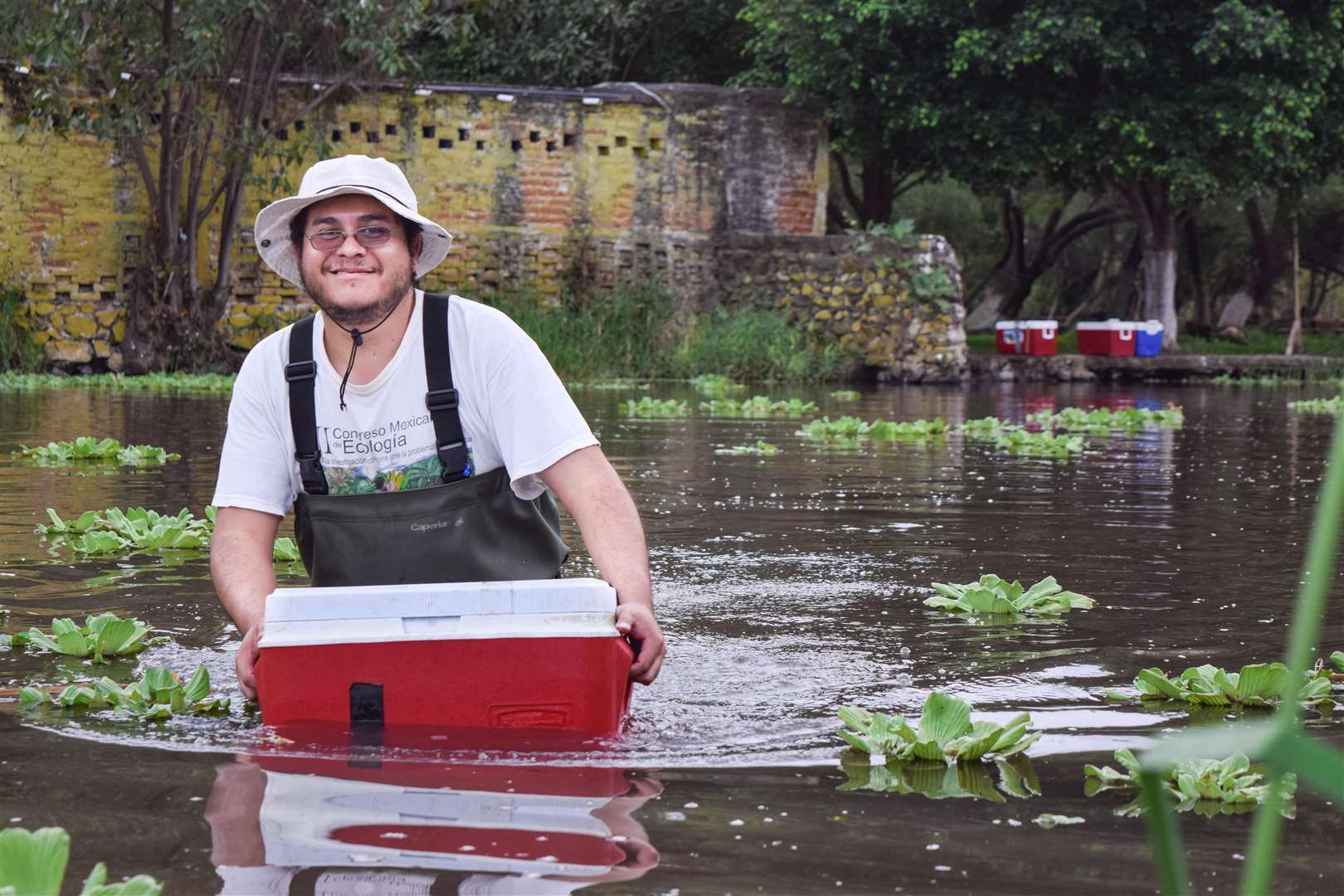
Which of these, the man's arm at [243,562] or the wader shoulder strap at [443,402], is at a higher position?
the wader shoulder strap at [443,402]

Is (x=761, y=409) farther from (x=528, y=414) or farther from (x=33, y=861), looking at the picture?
(x=33, y=861)

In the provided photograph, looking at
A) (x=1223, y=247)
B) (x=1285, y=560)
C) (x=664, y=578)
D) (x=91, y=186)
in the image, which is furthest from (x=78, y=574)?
(x=1223, y=247)

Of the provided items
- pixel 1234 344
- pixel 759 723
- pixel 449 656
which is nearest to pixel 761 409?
pixel 759 723

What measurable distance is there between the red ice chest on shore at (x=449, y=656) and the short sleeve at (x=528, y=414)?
1.64ft

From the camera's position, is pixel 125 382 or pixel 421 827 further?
pixel 125 382

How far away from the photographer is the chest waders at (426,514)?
3684mm

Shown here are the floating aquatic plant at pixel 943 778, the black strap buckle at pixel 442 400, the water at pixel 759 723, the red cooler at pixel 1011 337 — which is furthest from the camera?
the red cooler at pixel 1011 337

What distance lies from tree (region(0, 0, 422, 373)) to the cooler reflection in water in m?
14.6

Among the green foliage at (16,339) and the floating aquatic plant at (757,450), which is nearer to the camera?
the floating aquatic plant at (757,450)

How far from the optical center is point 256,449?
12.3ft

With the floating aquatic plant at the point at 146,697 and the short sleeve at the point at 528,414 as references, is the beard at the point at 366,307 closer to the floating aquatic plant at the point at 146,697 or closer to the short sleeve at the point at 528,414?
the short sleeve at the point at 528,414

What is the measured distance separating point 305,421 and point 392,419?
0.19 meters

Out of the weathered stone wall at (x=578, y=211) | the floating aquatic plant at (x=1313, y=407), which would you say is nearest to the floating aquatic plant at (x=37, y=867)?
the floating aquatic plant at (x=1313, y=407)

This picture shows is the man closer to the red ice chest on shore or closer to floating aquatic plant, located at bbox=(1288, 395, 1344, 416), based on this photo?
the red ice chest on shore
